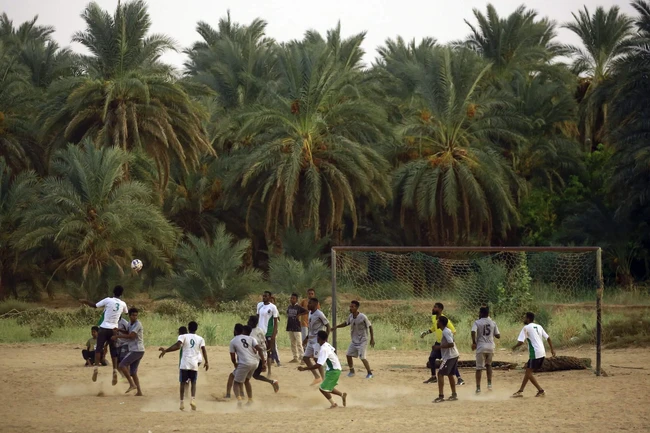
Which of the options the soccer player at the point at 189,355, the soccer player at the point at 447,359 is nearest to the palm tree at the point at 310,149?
the soccer player at the point at 447,359

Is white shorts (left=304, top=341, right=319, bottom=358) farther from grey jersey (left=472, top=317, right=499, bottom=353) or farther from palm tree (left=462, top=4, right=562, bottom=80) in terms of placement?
palm tree (left=462, top=4, right=562, bottom=80)

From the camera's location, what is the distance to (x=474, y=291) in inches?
1155

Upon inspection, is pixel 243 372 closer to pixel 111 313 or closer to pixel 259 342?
pixel 259 342

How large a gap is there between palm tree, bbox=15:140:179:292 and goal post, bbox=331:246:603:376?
21.0 ft

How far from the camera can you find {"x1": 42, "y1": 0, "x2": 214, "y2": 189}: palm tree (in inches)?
1289

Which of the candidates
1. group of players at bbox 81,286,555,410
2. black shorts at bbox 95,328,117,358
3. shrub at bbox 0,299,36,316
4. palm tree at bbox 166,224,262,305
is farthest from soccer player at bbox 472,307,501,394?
shrub at bbox 0,299,36,316

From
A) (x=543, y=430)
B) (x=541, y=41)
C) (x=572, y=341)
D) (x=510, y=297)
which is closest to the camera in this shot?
(x=543, y=430)

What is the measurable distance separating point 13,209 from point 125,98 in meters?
5.02

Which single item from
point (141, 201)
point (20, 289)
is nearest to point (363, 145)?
point (141, 201)

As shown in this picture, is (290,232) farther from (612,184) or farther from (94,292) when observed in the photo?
(612,184)

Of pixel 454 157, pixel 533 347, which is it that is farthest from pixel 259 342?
pixel 454 157

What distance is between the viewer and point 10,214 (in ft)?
107

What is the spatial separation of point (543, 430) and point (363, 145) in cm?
2331

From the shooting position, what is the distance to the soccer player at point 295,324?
68.5ft
